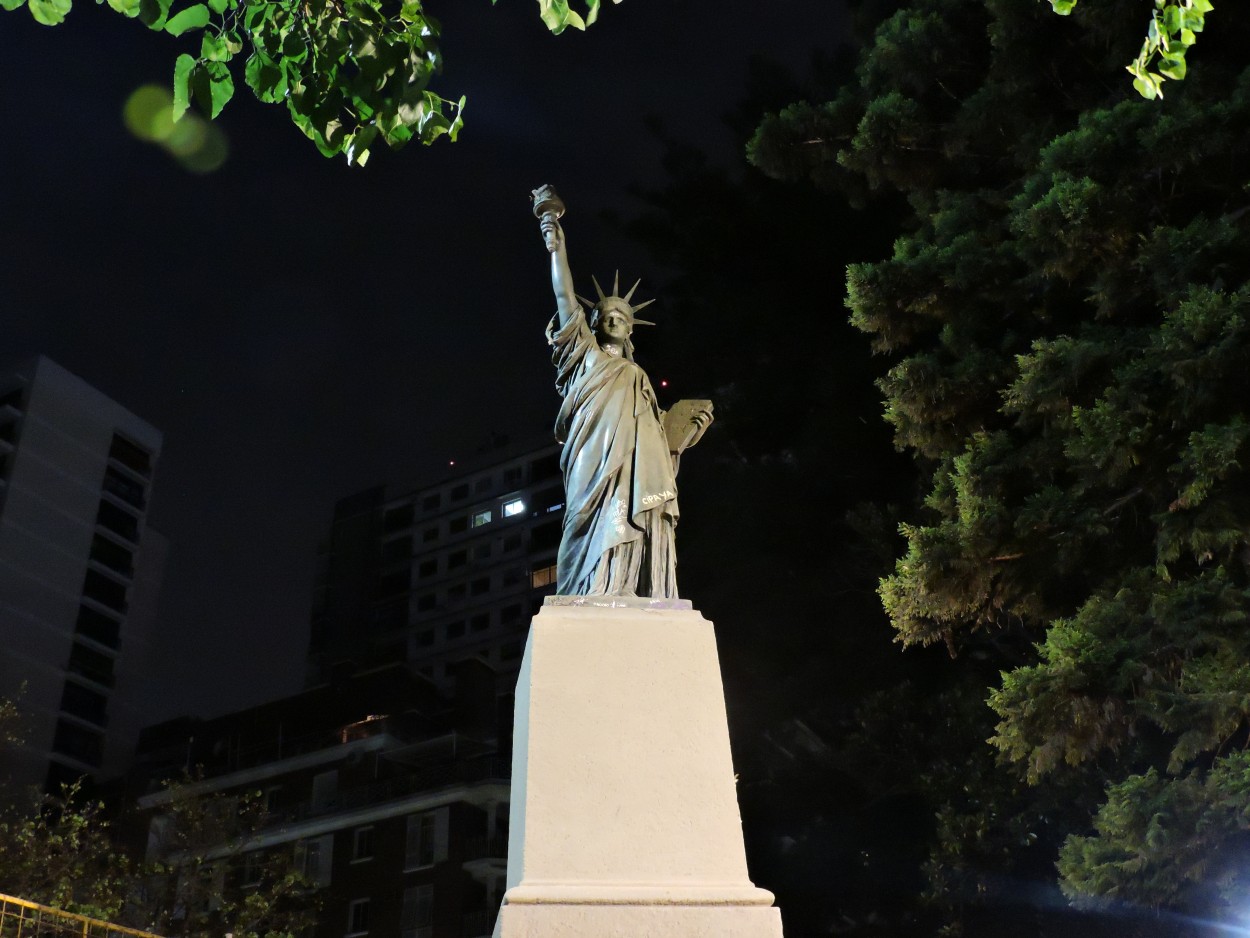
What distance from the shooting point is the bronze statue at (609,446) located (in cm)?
633

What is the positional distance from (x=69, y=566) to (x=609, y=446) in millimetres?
60162

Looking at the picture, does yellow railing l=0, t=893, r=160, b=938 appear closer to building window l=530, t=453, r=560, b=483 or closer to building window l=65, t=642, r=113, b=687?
building window l=530, t=453, r=560, b=483

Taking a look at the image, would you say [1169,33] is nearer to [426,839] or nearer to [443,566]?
[426,839]

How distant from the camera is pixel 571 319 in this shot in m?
6.89

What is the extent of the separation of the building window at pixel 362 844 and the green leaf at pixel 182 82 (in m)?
32.9

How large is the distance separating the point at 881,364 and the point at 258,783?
30.4 metres

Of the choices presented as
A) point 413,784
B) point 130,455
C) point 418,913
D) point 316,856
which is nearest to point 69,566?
point 130,455

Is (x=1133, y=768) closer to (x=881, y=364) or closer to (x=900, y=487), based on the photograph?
(x=900, y=487)

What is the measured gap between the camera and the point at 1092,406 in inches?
401

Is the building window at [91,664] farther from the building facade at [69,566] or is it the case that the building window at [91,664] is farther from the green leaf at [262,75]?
the green leaf at [262,75]

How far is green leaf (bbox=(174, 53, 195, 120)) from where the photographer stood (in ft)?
14.7

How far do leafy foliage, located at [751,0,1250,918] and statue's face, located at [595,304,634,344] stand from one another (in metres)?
4.27

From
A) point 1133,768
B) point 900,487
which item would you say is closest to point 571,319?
point 1133,768

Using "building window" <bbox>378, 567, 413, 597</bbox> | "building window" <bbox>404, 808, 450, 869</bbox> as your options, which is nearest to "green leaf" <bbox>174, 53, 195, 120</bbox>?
"building window" <bbox>404, 808, 450, 869</bbox>
